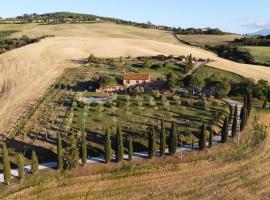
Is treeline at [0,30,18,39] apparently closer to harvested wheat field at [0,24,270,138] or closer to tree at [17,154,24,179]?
harvested wheat field at [0,24,270,138]

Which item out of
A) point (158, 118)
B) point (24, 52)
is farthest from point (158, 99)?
point (24, 52)

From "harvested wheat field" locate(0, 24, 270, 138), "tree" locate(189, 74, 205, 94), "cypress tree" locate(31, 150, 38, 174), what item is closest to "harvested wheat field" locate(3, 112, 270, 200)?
"cypress tree" locate(31, 150, 38, 174)

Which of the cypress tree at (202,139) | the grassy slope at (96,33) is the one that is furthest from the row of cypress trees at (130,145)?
the grassy slope at (96,33)

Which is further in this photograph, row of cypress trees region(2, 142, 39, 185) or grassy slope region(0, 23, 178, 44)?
grassy slope region(0, 23, 178, 44)

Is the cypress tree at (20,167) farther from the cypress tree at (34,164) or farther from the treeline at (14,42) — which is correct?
the treeline at (14,42)

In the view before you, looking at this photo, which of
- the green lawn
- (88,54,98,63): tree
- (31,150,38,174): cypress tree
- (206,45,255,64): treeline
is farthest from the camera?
(206,45,255,64): treeline

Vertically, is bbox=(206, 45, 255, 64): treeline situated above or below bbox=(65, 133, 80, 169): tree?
above

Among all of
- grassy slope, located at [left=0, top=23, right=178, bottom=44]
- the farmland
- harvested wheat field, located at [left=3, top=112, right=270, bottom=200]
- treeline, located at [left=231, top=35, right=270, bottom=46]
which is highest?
treeline, located at [left=231, top=35, right=270, bottom=46]
